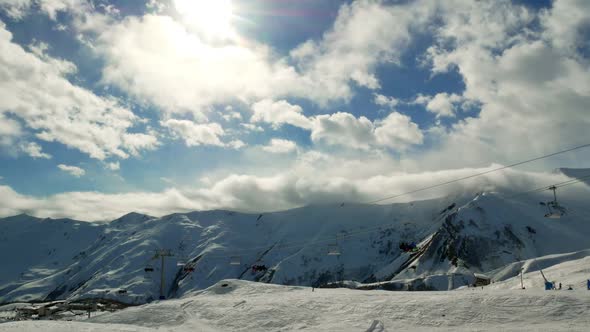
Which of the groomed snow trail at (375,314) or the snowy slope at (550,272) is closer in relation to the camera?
the groomed snow trail at (375,314)

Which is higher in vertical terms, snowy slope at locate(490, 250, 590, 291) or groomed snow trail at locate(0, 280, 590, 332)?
groomed snow trail at locate(0, 280, 590, 332)

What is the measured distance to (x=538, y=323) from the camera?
35312 millimetres

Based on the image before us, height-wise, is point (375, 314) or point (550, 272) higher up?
point (375, 314)

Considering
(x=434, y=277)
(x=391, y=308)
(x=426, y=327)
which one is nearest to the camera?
(x=426, y=327)

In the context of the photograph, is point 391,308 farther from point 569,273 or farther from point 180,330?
point 569,273

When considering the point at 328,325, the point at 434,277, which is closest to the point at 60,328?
the point at 328,325

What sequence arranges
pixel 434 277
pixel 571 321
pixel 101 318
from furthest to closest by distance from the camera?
pixel 434 277
pixel 101 318
pixel 571 321

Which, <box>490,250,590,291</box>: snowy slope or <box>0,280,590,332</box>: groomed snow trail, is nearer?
<box>0,280,590,332</box>: groomed snow trail

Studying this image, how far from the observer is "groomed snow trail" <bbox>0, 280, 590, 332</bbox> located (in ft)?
120

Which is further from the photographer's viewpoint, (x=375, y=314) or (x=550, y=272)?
(x=550, y=272)

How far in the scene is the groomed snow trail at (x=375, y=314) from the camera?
36625mm

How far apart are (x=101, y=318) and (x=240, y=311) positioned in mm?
19809

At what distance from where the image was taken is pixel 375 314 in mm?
43000

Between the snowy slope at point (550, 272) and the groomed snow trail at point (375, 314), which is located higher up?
the groomed snow trail at point (375, 314)
